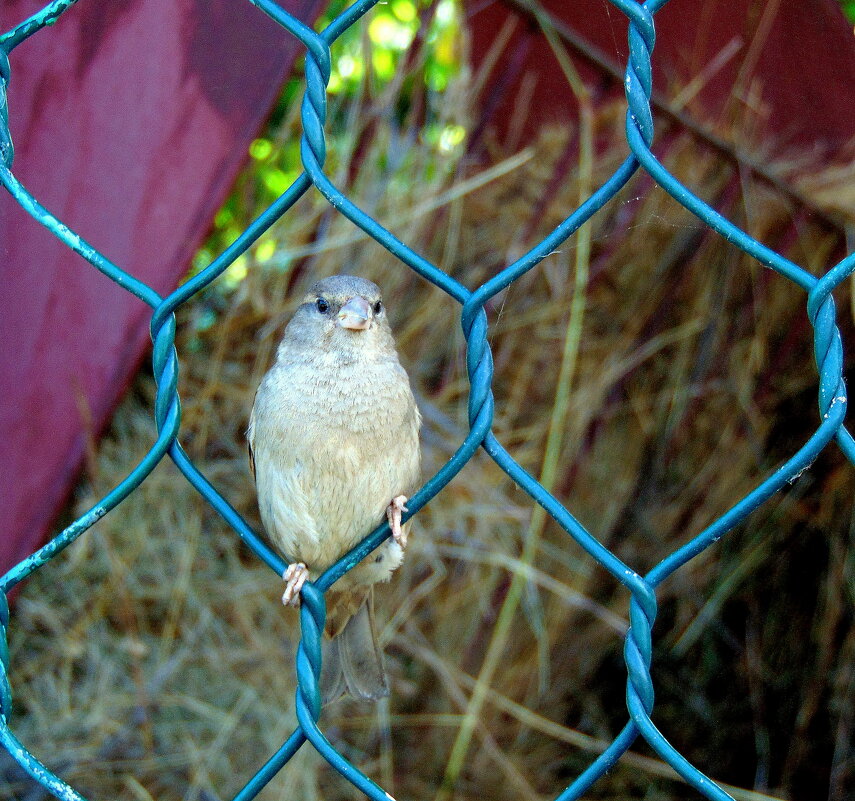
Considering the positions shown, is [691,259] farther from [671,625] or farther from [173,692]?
[173,692]

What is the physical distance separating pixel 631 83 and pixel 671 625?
215cm

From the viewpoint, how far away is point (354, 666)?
1526 mm

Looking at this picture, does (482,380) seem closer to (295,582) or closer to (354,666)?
(295,582)

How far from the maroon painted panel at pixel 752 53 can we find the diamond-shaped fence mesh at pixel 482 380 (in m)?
1.31

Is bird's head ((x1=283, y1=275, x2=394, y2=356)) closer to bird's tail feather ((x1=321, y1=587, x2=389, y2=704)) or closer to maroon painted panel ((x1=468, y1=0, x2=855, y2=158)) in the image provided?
bird's tail feather ((x1=321, y1=587, x2=389, y2=704))

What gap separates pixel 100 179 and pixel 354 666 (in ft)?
3.03

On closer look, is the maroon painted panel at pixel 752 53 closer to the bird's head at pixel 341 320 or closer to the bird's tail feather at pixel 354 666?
the bird's head at pixel 341 320

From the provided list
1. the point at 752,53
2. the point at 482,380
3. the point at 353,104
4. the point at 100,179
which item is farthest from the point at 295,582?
the point at 752,53

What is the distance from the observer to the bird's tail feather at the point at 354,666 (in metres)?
1.50

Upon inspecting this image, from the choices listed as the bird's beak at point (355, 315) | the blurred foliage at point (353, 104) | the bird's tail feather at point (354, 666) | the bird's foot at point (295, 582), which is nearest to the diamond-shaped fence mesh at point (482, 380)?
the bird's foot at point (295, 582)

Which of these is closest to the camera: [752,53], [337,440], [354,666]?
[337,440]

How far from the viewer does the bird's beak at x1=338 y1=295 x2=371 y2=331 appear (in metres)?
1.39

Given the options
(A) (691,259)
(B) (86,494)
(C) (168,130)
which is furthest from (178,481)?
(A) (691,259)

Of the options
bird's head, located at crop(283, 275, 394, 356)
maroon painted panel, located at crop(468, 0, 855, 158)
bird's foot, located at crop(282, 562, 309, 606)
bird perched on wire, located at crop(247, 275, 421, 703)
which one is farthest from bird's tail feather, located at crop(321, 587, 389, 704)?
maroon painted panel, located at crop(468, 0, 855, 158)
